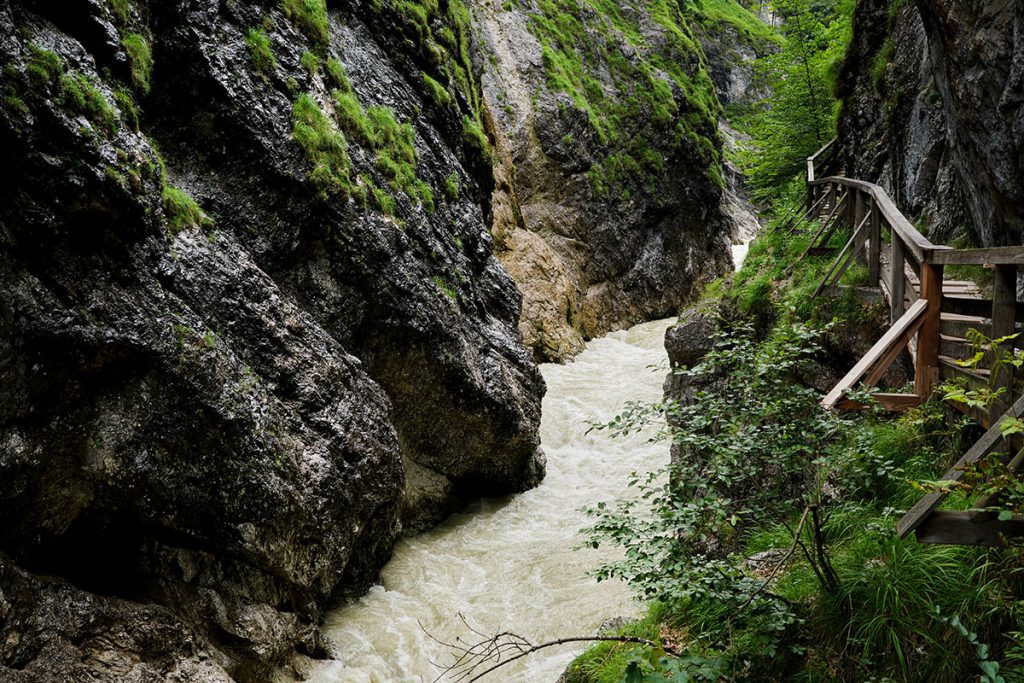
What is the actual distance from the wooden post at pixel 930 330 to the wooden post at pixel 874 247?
2.44m

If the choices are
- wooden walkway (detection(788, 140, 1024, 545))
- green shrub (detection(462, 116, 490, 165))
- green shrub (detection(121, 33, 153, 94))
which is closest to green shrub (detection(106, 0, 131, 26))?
green shrub (detection(121, 33, 153, 94))

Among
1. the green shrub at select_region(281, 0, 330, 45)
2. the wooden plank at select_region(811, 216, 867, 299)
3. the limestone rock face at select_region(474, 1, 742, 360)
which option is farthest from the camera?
the limestone rock face at select_region(474, 1, 742, 360)

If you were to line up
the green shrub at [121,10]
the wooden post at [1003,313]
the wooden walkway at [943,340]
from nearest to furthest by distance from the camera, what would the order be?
1. the wooden walkway at [943,340]
2. the wooden post at [1003,313]
3. the green shrub at [121,10]

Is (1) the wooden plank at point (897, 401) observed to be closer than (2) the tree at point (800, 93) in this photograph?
Yes

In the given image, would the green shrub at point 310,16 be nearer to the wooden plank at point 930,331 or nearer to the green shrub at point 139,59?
the green shrub at point 139,59

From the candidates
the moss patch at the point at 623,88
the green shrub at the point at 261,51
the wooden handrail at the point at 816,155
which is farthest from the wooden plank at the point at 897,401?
the moss patch at the point at 623,88

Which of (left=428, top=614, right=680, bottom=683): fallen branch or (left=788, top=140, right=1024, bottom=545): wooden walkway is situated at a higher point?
(left=788, top=140, right=1024, bottom=545): wooden walkway

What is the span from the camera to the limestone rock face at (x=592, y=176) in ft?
67.0

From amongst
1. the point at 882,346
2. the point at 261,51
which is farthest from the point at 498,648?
the point at 261,51

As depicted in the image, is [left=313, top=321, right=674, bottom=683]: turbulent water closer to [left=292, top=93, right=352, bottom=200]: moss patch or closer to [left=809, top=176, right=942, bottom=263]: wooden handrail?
[left=809, top=176, right=942, bottom=263]: wooden handrail

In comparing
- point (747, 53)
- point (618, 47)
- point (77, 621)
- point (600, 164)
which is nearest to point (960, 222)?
point (77, 621)

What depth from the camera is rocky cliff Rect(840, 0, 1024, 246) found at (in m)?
5.53

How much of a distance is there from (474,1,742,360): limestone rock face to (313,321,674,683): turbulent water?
20.1ft

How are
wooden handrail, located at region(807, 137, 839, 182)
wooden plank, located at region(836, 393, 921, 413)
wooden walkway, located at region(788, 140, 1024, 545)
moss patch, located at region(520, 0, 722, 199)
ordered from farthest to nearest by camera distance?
moss patch, located at region(520, 0, 722, 199) < wooden handrail, located at region(807, 137, 839, 182) < wooden plank, located at region(836, 393, 921, 413) < wooden walkway, located at region(788, 140, 1024, 545)
